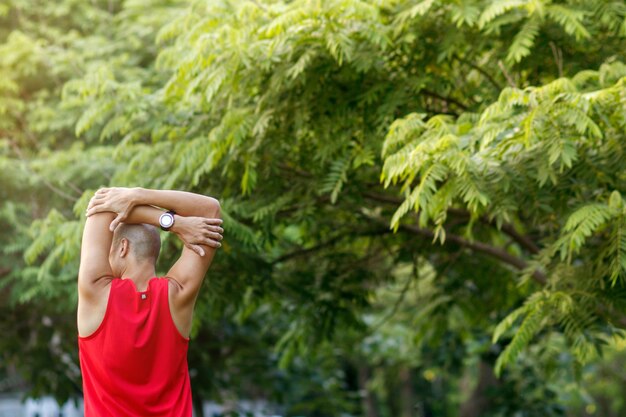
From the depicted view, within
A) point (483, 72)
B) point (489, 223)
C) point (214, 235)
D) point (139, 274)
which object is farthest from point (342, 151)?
point (139, 274)

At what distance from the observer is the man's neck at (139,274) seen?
4.30 m

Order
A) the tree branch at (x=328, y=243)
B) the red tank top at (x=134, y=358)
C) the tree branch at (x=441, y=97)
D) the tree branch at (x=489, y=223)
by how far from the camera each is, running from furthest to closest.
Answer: the tree branch at (x=328, y=243) → the tree branch at (x=489, y=223) → the tree branch at (x=441, y=97) → the red tank top at (x=134, y=358)

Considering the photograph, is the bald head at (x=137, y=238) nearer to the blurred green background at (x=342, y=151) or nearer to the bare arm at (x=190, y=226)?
the bare arm at (x=190, y=226)

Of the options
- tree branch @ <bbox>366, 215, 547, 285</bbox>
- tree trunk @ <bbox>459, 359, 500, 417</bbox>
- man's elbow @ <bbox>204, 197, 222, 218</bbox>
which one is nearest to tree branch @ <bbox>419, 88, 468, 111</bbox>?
tree branch @ <bbox>366, 215, 547, 285</bbox>

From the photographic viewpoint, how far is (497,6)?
7.04 m

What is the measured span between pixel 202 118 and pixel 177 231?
13.6 feet

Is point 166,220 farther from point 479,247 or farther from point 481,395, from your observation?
point 481,395

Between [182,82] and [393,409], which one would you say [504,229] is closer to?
[182,82]

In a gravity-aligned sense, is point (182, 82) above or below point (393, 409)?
above

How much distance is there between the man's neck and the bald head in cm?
4

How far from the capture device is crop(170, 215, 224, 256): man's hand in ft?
14.1

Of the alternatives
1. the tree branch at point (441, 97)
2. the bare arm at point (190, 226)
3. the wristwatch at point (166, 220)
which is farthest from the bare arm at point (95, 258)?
the tree branch at point (441, 97)

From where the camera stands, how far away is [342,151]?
8062mm

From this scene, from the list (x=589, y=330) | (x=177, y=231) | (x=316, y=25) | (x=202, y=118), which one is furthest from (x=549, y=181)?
(x=177, y=231)
